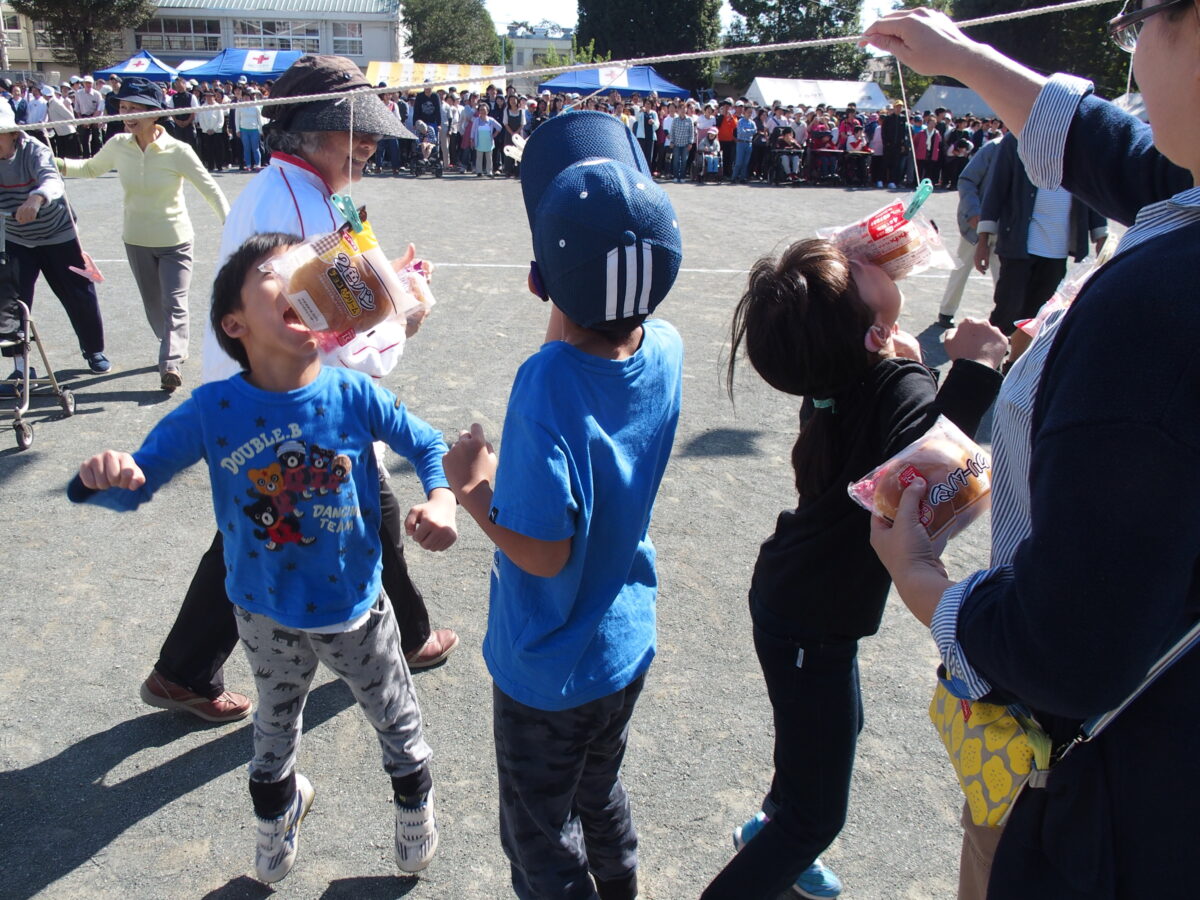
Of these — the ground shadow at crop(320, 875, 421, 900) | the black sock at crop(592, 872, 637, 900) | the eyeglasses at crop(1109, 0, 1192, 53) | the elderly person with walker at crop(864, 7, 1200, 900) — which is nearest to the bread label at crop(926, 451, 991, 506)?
the elderly person with walker at crop(864, 7, 1200, 900)

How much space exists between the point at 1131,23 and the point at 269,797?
238 centimetres

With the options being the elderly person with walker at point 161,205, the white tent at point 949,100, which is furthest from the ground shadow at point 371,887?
the white tent at point 949,100

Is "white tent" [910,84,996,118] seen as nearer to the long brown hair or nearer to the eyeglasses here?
the long brown hair

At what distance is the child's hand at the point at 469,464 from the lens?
1674 millimetres

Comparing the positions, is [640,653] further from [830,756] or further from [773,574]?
[830,756]

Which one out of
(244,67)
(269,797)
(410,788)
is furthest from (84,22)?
(410,788)

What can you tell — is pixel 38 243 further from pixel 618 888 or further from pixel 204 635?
pixel 618 888

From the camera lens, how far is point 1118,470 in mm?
904

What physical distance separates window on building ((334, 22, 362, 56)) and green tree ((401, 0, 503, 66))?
3.53 metres

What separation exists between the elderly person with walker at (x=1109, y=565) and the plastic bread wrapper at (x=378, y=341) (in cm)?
130

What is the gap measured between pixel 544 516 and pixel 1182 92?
104cm

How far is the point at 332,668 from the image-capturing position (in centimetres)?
230

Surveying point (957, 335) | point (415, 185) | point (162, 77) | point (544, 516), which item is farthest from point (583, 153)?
point (162, 77)

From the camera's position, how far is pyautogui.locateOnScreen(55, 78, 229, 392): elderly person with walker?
6.04 meters
